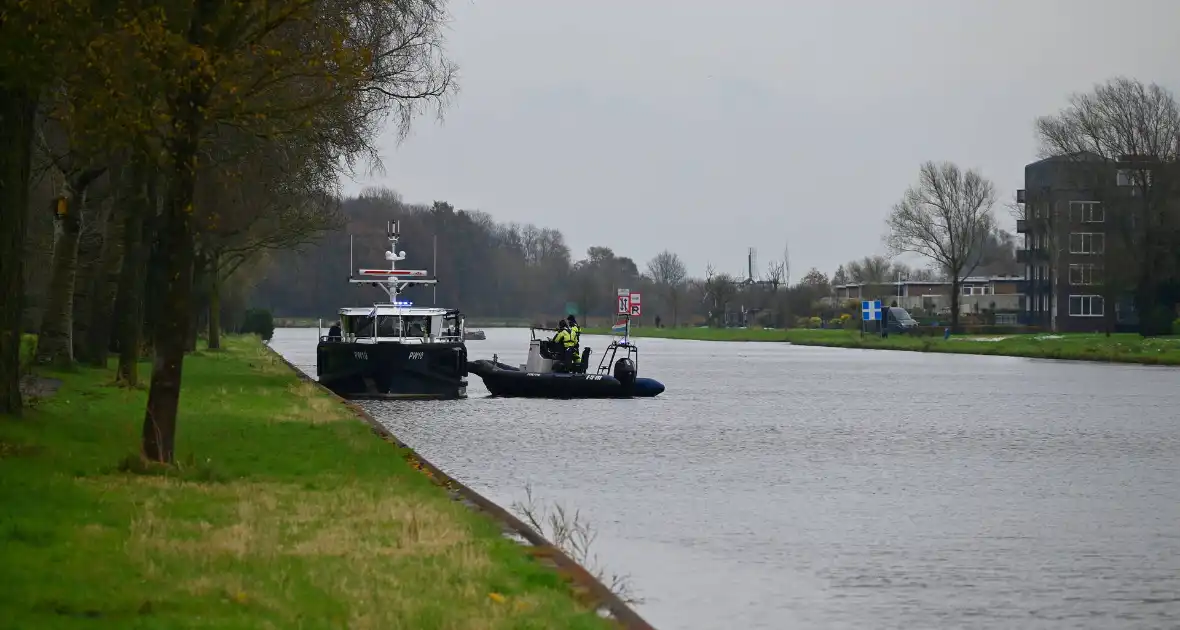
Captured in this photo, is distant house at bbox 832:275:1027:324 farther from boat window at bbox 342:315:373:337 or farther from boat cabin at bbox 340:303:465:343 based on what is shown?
boat window at bbox 342:315:373:337

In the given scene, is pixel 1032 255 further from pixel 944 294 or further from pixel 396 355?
pixel 396 355

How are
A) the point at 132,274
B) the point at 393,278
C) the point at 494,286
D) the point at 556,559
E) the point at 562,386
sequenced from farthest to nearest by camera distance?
the point at 494,286, the point at 393,278, the point at 562,386, the point at 132,274, the point at 556,559

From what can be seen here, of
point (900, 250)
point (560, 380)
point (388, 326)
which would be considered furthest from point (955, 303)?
point (388, 326)

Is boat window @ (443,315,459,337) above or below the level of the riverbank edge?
above

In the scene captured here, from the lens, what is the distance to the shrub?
109312 millimetres

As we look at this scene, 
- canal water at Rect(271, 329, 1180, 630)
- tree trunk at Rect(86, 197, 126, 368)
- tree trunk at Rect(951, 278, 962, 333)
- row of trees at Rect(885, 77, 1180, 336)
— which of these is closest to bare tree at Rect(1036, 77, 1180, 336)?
row of trees at Rect(885, 77, 1180, 336)

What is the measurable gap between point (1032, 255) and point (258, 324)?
57.8m

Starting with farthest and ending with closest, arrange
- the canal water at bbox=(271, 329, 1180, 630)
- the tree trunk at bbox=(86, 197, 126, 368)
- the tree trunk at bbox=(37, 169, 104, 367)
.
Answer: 1. the tree trunk at bbox=(86, 197, 126, 368)
2. the tree trunk at bbox=(37, 169, 104, 367)
3. the canal water at bbox=(271, 329, 1180, 630)

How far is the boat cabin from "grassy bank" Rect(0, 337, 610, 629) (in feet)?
70.2

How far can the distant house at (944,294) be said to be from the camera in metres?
168

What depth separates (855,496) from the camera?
20.7 metres

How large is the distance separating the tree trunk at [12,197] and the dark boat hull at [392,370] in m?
22.9

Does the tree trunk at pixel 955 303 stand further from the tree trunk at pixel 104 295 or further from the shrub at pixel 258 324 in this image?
the tree trunk at pixel 104 295

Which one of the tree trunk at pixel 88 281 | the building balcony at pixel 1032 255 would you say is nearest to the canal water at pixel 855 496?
the tree trunk at pixel 88 281
